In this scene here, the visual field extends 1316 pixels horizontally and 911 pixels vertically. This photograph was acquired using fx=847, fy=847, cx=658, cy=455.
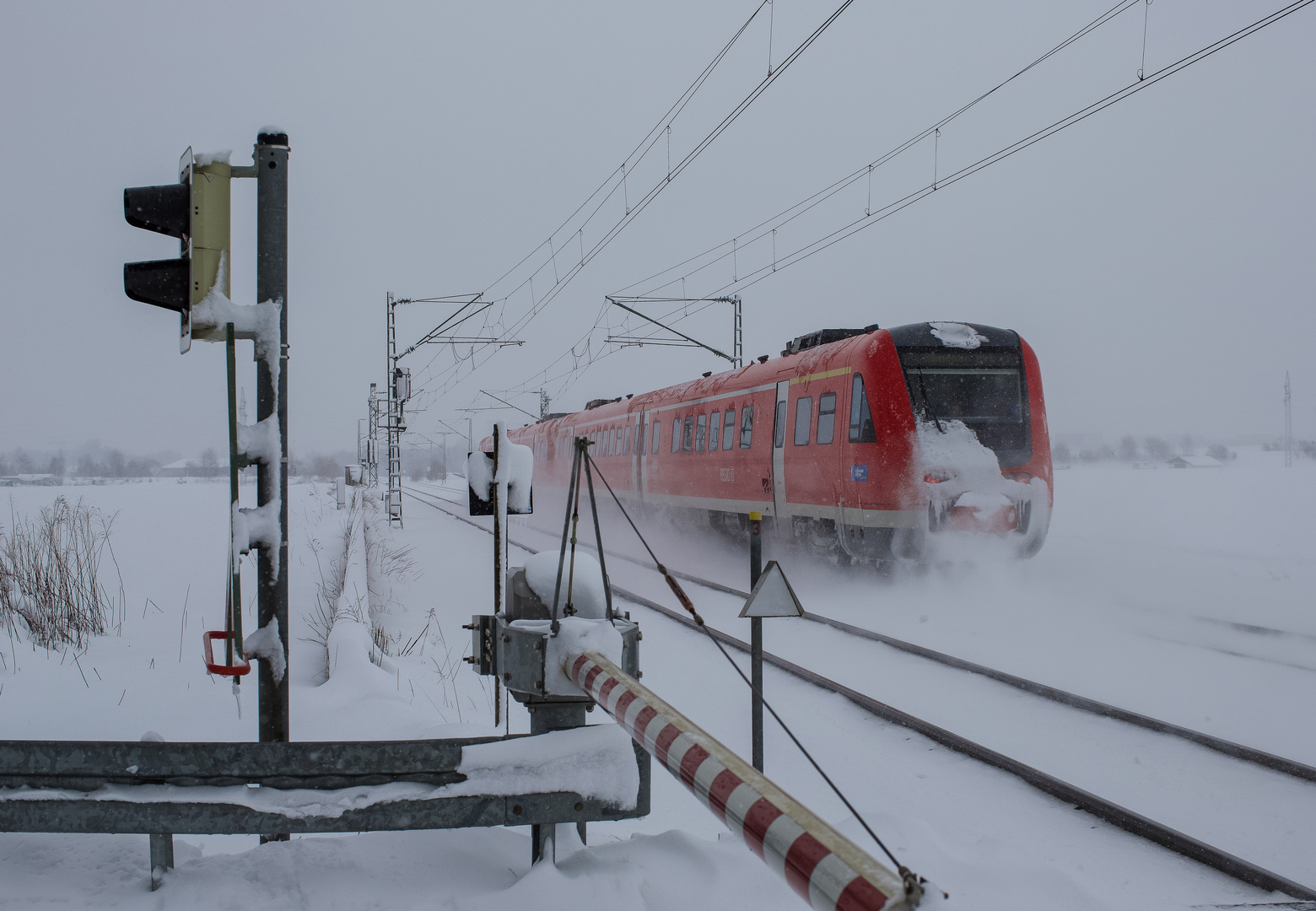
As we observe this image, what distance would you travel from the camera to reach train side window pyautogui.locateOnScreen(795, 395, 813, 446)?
439 inches

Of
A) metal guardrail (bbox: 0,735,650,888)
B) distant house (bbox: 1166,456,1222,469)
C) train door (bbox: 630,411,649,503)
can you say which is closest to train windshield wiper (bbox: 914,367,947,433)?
metal guardrail (bbox: 0,735,650,888)

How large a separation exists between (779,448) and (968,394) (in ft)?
9.17

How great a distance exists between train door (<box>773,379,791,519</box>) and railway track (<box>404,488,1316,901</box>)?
150 inches

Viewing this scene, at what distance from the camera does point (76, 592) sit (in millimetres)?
6645

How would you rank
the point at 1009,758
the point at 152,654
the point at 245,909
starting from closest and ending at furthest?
the point at 245,909
the point at 1009,758
the point at 152,654

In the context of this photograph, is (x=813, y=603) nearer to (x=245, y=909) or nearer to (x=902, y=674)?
(x=902, y=674)

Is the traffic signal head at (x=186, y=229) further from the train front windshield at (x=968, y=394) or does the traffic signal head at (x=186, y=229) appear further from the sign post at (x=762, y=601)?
the train front windshield at (x=968, y=394)

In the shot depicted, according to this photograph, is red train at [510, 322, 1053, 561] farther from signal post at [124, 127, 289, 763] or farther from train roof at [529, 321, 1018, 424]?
signal post at [124, 127, 289, 763]

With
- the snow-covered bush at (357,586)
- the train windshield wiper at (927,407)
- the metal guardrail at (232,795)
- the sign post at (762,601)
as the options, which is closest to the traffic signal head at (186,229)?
the metal guardrail at (232,795)

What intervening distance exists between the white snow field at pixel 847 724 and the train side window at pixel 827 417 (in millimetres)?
2053

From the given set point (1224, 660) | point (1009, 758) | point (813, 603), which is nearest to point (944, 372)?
point (813, 603)

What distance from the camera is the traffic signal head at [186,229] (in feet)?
9.53

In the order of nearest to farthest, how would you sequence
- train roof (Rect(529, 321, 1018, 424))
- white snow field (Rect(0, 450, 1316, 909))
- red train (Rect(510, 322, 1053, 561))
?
white snow field (Rect(0, 450, 1316, 909)) → red train (Rect(510, 322, 1053, 561)) → train roof (Rect(529, 321, 1018, 424))

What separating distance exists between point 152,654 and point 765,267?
12128 mm
